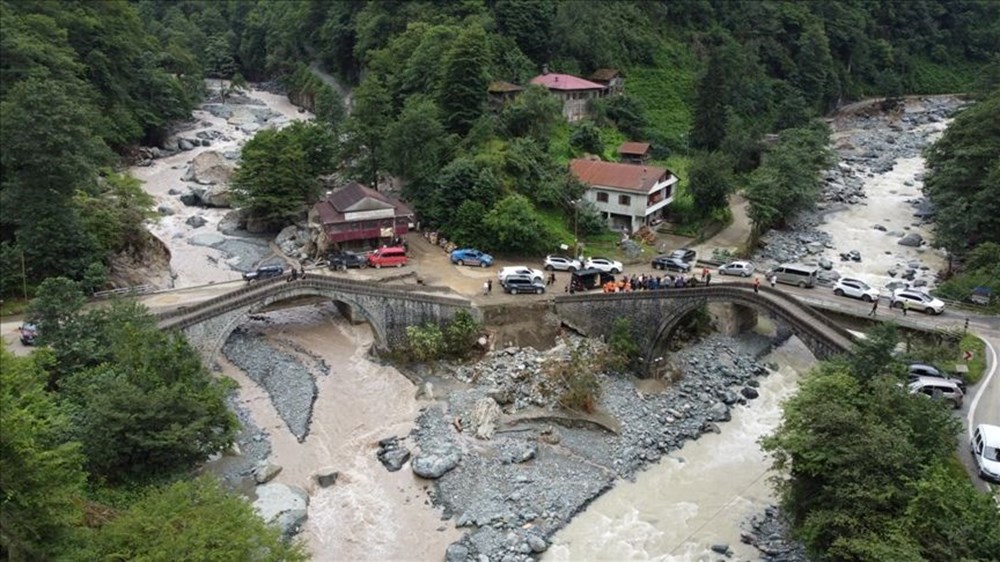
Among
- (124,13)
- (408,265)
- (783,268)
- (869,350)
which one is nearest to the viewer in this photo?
(869,350)

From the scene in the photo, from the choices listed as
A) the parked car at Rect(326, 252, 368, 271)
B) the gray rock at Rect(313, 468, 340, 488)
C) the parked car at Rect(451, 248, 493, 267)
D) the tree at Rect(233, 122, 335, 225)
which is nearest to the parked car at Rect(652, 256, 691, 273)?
the parked car at Rect(451, 248, 493, 267)

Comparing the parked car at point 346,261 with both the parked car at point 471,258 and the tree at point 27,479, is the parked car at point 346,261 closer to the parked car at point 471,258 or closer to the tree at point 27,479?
the parked car at point 471,258

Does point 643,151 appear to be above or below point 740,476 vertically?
above

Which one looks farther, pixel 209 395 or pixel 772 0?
pixel 772 0

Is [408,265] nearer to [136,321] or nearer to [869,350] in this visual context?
[136,321]

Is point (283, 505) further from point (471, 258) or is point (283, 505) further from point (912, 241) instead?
point (912, 241)

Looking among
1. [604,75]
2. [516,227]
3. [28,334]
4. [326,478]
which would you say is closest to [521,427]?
[326,478]

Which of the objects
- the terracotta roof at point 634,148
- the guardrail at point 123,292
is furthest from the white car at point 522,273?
the terracotta roof at point 634,148

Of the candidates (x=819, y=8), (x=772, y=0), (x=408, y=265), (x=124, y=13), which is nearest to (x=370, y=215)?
(x=408, y=265)

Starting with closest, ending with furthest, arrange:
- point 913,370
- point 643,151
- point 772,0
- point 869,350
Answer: point 869,350 < point 913,370 < point 643,151 < point 772,0
